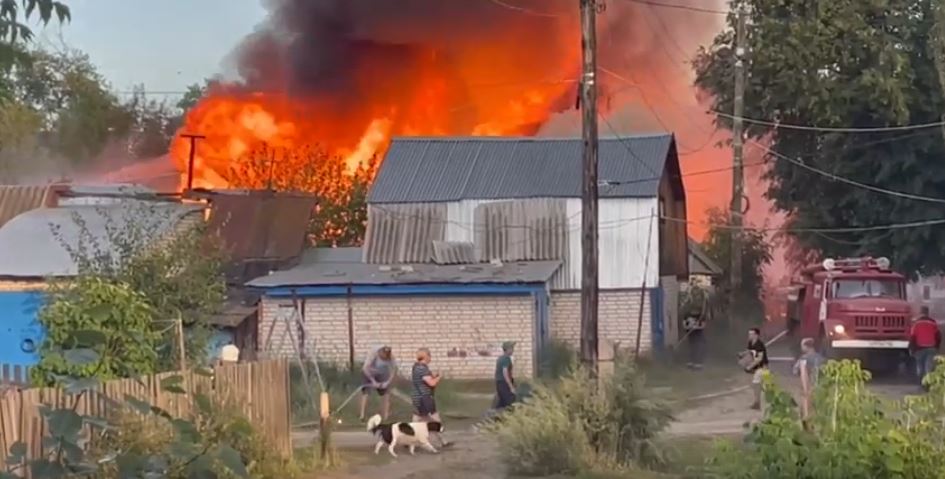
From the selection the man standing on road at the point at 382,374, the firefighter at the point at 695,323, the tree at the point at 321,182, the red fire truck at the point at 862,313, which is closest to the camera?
the man standing on road at the point at 382,374

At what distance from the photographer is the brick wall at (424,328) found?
29547 millimetres

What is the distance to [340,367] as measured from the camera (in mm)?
28781

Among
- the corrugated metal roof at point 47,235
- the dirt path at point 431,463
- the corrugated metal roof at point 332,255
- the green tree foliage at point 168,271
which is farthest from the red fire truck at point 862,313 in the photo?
the green tree foliage at point 168,271

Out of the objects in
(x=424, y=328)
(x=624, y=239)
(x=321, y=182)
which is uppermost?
(x=321, y=182)

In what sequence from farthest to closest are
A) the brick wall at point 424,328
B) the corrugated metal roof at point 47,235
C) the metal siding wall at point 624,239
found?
the metal siding wall at point 624,239, the brick wall at point 424,328, the corrugated metal roof at point 47,235

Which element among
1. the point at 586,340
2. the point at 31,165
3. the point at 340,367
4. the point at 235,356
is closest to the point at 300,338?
the point at 340,367

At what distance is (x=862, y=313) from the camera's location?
27297 mm

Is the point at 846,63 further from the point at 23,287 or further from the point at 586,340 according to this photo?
the point at 23,287

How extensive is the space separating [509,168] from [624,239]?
366cm

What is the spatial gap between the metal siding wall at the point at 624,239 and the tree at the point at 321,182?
1109 centimetres

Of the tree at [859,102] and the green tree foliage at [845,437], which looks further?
the tree at [859,102]

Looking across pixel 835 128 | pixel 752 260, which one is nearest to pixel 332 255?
pixel 835 128

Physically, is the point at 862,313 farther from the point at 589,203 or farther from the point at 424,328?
the point at 589,203

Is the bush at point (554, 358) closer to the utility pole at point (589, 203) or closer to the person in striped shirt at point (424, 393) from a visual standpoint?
the utility pole at point (589, 203)
